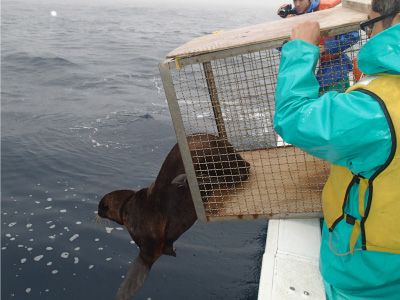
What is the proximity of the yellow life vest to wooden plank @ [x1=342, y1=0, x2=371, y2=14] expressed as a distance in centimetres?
59

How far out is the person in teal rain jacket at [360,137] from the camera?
55.5 inches

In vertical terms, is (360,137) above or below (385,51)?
below

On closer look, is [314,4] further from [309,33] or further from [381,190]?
[381,190]

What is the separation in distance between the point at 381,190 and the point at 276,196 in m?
1.27

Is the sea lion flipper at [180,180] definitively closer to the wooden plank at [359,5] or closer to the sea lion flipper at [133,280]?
the sea lion flipper at [133,280]

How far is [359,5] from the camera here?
2.07 metres

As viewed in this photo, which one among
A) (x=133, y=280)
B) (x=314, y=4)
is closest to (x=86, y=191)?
(x=133, y=280)

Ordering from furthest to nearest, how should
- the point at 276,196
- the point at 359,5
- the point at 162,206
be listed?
the point at 162,206, the point at 276,196, the point at 359,5

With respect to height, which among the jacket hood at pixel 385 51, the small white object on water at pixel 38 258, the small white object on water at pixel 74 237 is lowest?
the small white object on water at pixel 74 237

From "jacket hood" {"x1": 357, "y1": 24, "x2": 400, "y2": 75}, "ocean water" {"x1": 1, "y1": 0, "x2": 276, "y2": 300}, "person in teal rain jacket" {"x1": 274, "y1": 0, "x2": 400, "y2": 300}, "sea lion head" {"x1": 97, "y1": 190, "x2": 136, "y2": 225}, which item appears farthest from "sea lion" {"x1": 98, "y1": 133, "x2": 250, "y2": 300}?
"jacket hood" {"x1": 357, "y1": 24, "x2": 400, "y2": 75}

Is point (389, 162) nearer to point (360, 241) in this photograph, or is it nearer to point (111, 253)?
point (360, 241)

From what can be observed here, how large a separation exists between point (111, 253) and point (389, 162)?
3.44m

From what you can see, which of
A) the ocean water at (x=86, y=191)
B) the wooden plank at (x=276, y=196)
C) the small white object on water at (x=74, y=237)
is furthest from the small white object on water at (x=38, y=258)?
the wooden plank at (x=276, y=196)

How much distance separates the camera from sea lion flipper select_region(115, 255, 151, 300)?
124 inches
